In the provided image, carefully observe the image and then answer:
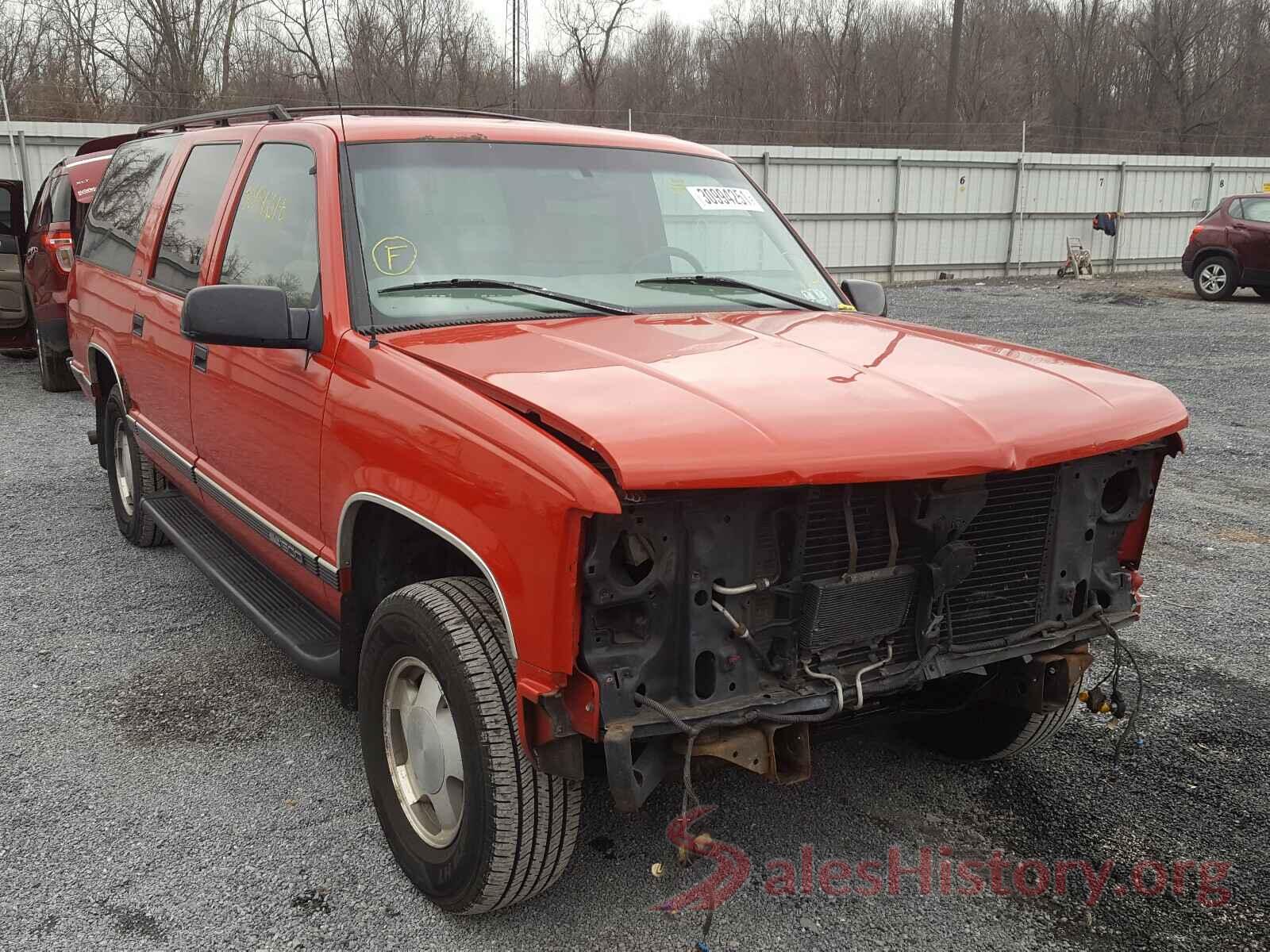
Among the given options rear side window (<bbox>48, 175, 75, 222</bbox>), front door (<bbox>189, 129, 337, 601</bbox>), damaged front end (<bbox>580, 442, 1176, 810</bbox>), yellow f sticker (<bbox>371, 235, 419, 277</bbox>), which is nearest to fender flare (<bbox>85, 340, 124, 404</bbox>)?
front door (<bbox>189, 129, 337, 601</bbox>)

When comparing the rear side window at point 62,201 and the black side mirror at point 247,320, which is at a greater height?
the rear side window at point 62,201

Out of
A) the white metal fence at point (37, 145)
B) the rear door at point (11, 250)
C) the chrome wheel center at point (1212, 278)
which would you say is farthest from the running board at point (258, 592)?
the chrome wheel center at point (1212, 278)

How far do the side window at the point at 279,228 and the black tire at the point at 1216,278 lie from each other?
706 inches

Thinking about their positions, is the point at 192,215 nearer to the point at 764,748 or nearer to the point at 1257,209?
the point at 764,748

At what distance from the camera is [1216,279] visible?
1839cm

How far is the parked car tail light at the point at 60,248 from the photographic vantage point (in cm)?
945

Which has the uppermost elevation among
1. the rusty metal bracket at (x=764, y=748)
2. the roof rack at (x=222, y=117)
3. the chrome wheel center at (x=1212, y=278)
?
the roof rack at (x=222, y=117)

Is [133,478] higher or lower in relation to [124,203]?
lower

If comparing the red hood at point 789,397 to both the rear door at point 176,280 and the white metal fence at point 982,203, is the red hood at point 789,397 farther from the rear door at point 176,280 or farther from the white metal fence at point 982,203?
the white metal fence at point 982,203

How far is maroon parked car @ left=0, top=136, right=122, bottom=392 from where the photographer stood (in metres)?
9.50

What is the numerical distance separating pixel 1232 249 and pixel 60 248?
1684 centimetres

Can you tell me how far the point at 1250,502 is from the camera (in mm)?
6586

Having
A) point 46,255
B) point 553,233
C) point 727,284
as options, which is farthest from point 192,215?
point 46,255

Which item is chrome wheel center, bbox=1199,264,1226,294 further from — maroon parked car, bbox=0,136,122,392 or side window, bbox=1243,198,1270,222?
maroon parked car, bbox=0,136,122,392
